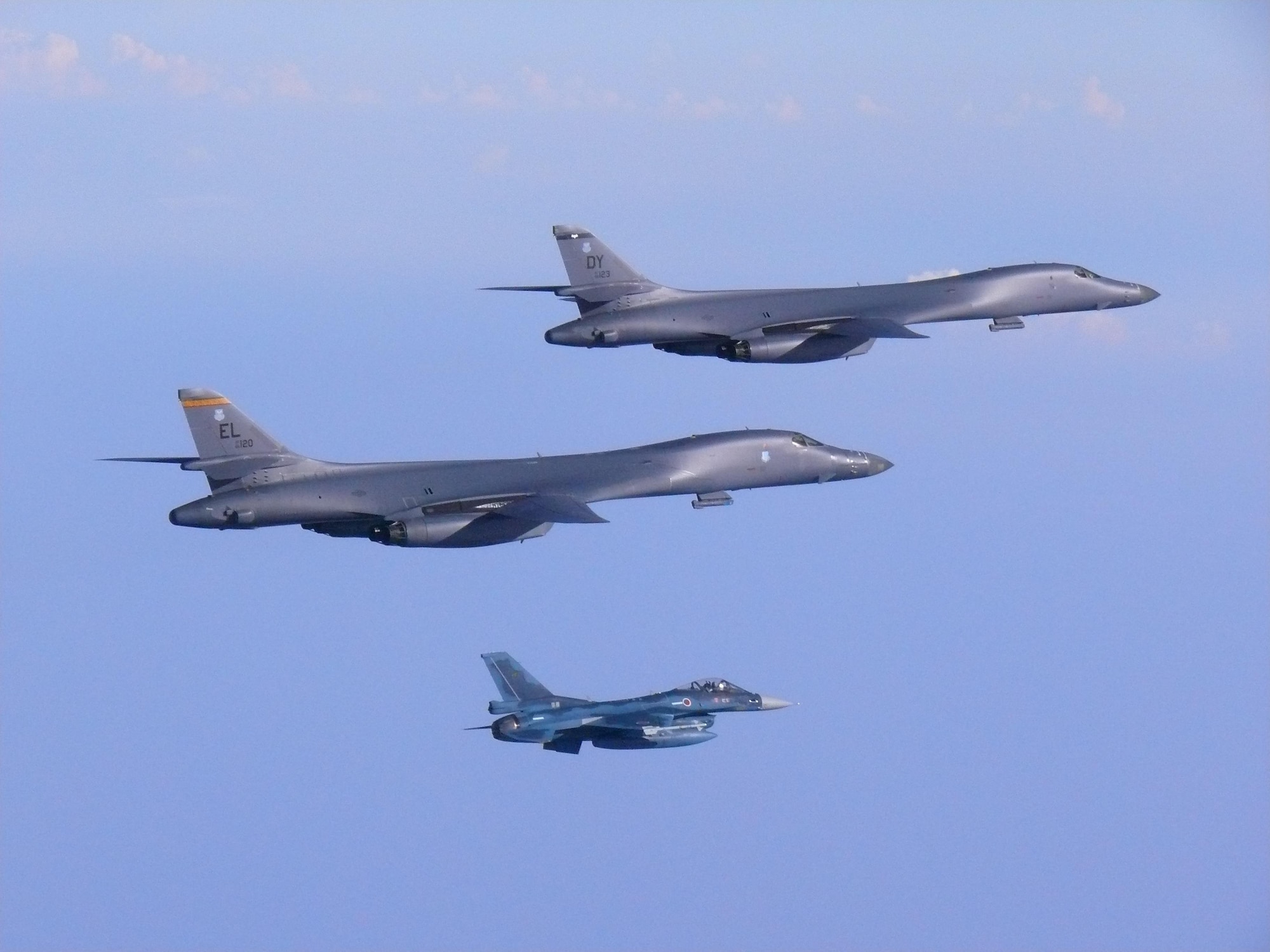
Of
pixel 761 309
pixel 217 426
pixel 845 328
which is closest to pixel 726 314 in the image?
pixel 761 309

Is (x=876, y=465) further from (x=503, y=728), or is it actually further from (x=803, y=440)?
(x=503, y=728)

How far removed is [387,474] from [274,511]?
320 centimetres

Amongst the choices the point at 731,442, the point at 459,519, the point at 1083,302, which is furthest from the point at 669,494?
the point at 1083,302

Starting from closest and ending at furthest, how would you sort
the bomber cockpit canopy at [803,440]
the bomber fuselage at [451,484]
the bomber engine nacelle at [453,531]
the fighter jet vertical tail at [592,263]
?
1. the bomber engine nacelle at [453,531]
2. the bomber fuselage at [451,484]
3. the bomber cockpit canopy at [803,440]
4. the fighter jet vertical tail at [592,263]

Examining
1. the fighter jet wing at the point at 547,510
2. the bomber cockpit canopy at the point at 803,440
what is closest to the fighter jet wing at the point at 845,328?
the bomber cockpit canopy at the point at 803,440

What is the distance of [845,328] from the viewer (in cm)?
7150

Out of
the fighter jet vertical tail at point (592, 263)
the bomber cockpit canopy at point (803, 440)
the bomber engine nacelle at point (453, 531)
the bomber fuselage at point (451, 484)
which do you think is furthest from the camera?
the fighter jet vertical tail at point (592, 263)

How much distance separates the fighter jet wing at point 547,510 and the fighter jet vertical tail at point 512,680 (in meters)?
11.0

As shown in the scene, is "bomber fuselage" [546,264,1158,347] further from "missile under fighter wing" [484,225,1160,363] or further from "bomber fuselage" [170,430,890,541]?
"bomber fuselage" [170,430,890,541]

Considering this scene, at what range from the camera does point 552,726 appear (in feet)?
236

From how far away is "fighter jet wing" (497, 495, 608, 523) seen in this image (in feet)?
209

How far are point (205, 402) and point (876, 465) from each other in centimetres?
1945

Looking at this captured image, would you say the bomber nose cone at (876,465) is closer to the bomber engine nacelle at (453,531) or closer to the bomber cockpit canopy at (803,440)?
the bomber cockpit canopy at (803,440)

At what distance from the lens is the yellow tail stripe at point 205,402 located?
6372cm
